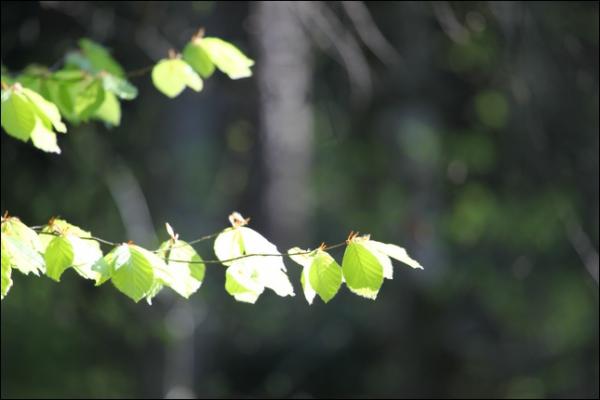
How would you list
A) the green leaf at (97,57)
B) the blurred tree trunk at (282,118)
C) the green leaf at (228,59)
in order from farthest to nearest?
1. the blurred tree trunk at (282,118)
2. the green leaf at (97,57)
3. the green leaf at (228,59)

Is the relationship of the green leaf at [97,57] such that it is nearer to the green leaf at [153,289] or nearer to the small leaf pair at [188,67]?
the small leaf pair at [188,67]

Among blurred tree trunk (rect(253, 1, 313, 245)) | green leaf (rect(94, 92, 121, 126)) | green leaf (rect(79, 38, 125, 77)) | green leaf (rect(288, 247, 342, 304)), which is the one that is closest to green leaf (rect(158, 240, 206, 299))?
green leaf (rect(288, 247, 342, 304))

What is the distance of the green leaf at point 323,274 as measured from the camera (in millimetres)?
1969

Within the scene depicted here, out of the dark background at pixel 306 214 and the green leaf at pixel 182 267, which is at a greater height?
the dark background at pixel 306 214

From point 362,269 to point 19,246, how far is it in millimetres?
726

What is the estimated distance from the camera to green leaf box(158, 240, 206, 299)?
6.66 ft

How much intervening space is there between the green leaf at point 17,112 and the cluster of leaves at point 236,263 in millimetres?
332

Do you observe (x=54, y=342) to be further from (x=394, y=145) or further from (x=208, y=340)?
(x=394, y=145)

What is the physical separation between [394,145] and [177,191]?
184 cm

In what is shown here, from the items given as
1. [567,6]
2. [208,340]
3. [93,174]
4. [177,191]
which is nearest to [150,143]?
[177,191]

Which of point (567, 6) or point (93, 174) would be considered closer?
point (567, 6)

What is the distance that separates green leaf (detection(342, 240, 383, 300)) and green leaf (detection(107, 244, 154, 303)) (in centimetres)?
43

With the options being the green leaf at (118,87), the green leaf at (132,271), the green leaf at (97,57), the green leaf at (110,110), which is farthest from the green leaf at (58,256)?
the green leaf at (97,57)

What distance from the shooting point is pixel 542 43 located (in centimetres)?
440
